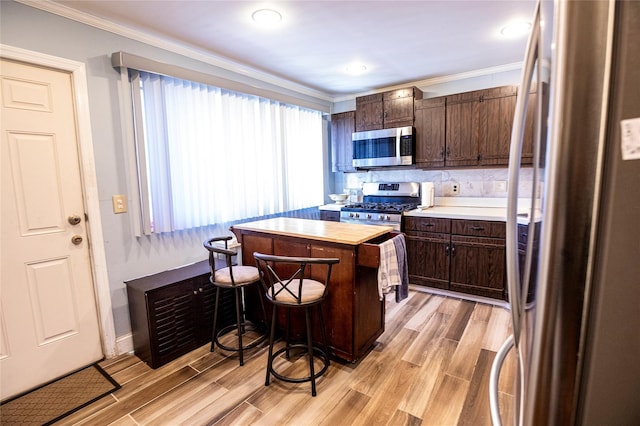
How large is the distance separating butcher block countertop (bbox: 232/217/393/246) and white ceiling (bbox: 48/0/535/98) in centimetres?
153

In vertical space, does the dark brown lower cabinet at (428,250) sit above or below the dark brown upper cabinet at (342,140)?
below

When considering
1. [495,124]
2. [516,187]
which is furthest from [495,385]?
[495,124]

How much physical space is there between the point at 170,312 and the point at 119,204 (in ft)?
2.99

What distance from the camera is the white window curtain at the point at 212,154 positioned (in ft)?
8.40

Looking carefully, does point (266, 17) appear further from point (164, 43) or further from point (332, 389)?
point (332, 389)

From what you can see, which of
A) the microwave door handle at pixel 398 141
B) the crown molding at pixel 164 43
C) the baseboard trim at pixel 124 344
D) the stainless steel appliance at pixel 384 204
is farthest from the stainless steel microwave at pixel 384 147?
the baseboard trim at pixel 124 344

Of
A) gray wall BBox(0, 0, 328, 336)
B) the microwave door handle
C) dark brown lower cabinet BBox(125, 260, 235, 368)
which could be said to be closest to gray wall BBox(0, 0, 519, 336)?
gray wall BBox(0, 0, 328, 336)

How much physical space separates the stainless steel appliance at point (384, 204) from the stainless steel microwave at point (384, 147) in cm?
37

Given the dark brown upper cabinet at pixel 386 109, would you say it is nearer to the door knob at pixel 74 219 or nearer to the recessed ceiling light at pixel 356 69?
the recessed ceiling light at pixel 356 69

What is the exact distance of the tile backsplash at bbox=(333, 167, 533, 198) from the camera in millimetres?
3485

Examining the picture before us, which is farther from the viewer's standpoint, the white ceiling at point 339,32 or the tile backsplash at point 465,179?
the tile backsplash at point 465,179

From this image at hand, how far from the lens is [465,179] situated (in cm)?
375

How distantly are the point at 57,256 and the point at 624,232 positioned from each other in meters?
2.84

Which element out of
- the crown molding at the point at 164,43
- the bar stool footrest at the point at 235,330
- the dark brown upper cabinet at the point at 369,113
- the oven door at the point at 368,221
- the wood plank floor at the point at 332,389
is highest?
the crown molding at the point at 164,43
